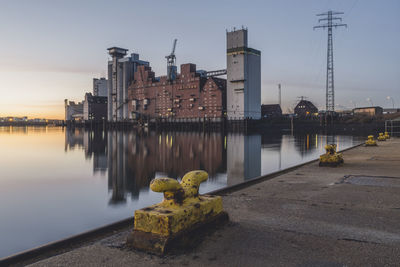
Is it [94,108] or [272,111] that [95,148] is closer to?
[272,111]

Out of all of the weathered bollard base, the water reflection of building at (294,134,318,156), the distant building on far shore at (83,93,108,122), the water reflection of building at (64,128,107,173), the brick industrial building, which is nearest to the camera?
the weathered bollard base

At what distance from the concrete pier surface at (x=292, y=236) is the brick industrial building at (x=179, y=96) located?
342ft

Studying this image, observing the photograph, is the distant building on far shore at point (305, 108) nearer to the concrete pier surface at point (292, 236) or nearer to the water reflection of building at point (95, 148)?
the water reflection of building at point (95, 148)

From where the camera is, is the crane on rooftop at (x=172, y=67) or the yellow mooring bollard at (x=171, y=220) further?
the crane on rooftop at (x=172, y=67)

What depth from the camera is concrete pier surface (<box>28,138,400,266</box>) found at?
374cm

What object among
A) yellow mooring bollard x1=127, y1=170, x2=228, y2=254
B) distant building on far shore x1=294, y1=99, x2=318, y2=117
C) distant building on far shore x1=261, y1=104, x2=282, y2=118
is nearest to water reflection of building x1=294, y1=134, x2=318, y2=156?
yellow mooring bollard x1=127, y1=170, x2=228, y2=254

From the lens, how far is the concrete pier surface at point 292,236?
3740mm

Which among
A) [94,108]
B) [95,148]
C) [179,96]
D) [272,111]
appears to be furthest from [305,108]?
[95,148]

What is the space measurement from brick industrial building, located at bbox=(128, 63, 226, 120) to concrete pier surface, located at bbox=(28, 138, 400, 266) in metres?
104

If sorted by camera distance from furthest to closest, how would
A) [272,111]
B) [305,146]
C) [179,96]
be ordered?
[272,111] → [179,96] → [305,146]

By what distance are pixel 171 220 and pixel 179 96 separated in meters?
121

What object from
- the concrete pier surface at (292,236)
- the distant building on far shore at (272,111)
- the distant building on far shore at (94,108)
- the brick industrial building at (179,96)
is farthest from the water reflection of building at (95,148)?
the distant building on far shore at (94,108)

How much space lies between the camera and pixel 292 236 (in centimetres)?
455

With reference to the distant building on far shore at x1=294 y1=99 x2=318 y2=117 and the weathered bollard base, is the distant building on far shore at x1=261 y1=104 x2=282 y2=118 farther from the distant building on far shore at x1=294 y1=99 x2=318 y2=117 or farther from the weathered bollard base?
the weathered bollard base
